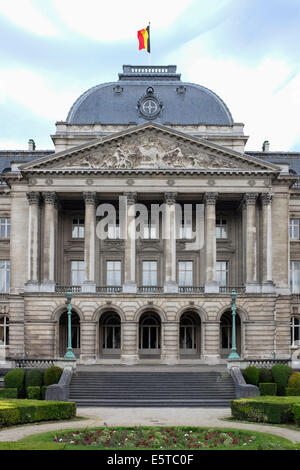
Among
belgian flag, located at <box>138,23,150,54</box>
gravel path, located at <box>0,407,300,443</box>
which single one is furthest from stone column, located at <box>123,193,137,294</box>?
gravel path, located at <box>0,407,300,443</box>

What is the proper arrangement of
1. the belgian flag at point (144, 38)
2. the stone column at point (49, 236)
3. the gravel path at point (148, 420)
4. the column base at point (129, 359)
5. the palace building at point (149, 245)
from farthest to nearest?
the belgian flag at point (144, 38) < the stone column at point (49, 236) < the palace building at point (149, 245) < the column base at point (129, 359) < the gravel path at point (148, 420)

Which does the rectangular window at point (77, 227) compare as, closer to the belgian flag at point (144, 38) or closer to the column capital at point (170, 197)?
the column capital at point (170, 197)

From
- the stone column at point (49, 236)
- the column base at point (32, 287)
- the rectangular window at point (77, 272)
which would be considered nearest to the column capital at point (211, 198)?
the stone column at point (49, 236)

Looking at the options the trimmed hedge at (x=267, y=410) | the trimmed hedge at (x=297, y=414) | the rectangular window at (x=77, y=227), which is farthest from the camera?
the rectangular window at (x=77, y=227)

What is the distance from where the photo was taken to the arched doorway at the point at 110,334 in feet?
201

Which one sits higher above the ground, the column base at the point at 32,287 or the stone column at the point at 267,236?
the stone column at the point at 267,236

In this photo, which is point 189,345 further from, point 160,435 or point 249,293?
point 160,435

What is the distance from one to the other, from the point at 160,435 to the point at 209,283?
106 feet

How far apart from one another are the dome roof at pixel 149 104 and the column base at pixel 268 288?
17.3 metres

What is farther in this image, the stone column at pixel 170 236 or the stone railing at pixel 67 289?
the stone column at pixel 170 236

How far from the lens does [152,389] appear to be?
43500 millimetres

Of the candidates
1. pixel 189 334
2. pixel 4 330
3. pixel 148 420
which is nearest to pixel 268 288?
pixel 189 334

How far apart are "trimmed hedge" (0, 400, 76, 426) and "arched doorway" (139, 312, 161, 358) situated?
2816 cm
